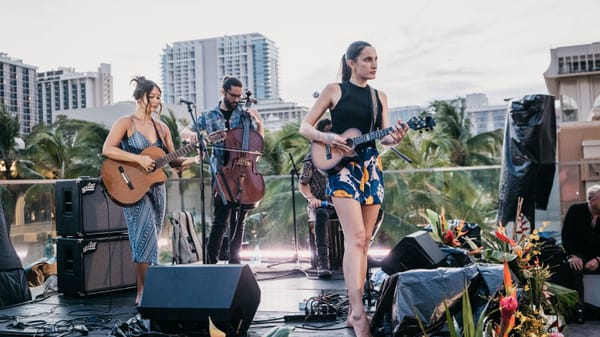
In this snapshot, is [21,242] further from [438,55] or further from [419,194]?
[438,55]

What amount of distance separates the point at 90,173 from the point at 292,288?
20849 millimetres

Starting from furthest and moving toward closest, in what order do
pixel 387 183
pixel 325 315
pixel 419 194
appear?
pixel 419 194 < pixel 387 183 < pixel 325 315

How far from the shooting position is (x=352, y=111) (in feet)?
10.6

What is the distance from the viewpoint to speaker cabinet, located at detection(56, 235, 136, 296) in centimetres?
504

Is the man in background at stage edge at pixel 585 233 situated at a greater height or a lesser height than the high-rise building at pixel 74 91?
lesser

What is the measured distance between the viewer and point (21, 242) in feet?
20.9

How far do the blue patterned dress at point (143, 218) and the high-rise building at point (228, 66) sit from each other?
51.0m

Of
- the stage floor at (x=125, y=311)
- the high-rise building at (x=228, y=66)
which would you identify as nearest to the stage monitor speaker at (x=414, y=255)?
the stage floor at (x=125, y=311)

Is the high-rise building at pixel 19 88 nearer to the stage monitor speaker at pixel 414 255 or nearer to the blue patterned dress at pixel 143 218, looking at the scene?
the blue patterned dress at pixel 143 218

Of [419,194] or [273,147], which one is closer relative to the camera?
[419,194]

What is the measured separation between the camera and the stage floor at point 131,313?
11.9 feet

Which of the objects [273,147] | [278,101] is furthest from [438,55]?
[273,147]

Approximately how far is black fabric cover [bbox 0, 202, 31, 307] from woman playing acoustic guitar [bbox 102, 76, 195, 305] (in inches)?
52.6

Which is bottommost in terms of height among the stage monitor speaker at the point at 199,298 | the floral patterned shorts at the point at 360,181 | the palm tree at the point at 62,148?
the stage monitor speaker at the point at 199,298
